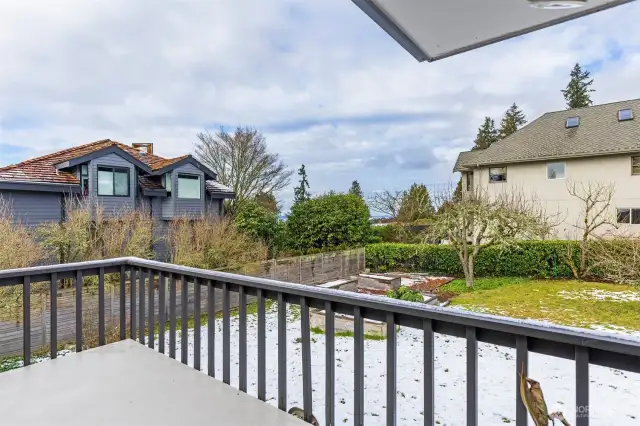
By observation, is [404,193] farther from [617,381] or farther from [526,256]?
[617,381]

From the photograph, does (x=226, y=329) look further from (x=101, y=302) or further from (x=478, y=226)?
(x=478, y=226)

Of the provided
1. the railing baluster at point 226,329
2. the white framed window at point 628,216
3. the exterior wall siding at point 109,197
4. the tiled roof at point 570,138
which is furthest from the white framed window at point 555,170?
the railing baluster at point 226,329

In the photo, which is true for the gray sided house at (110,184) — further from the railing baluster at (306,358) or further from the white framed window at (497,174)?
the white framed window at (497,174)

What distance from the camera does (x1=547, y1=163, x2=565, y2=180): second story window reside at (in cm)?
1184

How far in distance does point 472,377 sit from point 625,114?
1401 cm

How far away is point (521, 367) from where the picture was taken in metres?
1.08

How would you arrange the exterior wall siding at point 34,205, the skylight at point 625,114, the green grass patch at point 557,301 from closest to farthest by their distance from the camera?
the green grass patch at point 557,301, the exterior wall siding at point 34,205, the skylight at point 625,114

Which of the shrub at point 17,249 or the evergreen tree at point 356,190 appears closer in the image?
the shrub at point 17,249

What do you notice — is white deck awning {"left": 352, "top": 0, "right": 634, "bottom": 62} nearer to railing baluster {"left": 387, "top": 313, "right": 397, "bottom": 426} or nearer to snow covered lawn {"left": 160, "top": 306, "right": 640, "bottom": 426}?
railing baluster {"left": 387, "top": 313, "right": 397, "bottom": 426}

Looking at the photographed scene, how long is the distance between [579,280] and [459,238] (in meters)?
2.91

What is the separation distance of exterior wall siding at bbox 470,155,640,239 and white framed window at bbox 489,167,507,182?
109 millimetres

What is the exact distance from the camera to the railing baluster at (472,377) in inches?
46.8

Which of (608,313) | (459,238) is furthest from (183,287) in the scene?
(459,238)

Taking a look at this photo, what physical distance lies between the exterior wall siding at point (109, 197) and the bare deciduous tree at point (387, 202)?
24.3ft
